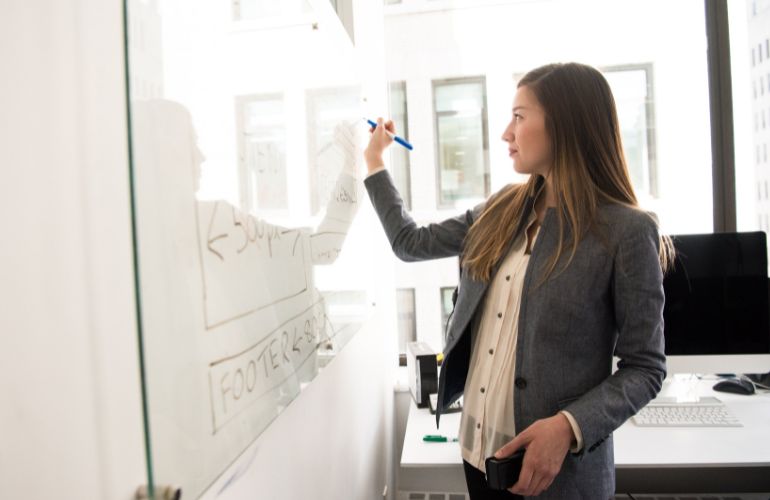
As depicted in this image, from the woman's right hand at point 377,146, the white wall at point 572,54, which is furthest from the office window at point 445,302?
the woman's right hand at point 377,146

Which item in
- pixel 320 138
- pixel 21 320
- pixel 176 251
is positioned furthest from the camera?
pixel 320 138

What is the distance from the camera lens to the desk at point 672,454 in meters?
1.46

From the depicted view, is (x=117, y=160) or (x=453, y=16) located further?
(x=453, y=16)

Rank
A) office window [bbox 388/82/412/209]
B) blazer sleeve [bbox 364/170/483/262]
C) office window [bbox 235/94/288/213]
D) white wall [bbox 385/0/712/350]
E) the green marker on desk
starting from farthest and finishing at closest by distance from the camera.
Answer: office window [bbox 388/82/412/209]
white wall [bbox 385/0/712/350]
the green marker on desk
blazer sleeve [bbox 364/170/483/262]
office window [bbox 235/94/288/213]

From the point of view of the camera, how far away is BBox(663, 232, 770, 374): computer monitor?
5.70 ft

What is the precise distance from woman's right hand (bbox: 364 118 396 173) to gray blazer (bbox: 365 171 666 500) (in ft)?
1.55

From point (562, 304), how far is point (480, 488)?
51 centimetres

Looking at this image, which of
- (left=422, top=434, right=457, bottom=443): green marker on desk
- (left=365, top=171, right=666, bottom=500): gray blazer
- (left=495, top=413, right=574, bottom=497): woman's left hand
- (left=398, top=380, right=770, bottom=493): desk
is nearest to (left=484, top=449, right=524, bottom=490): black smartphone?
(left=495, top=413, right=574, bottom=497): woman's left hand

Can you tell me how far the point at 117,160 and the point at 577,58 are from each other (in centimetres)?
244

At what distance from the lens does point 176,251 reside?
482 millimetres

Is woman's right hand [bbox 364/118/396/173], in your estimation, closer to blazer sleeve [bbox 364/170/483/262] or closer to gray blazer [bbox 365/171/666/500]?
blazer sleeve [bbox 364/170/483/262]

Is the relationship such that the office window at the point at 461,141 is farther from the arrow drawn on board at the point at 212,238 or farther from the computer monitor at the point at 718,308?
the arrow drawn on board at the point at 212,238

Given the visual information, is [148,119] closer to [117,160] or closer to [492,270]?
[117,160]

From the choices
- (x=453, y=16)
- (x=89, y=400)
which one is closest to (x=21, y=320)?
(x=89, y=400)
